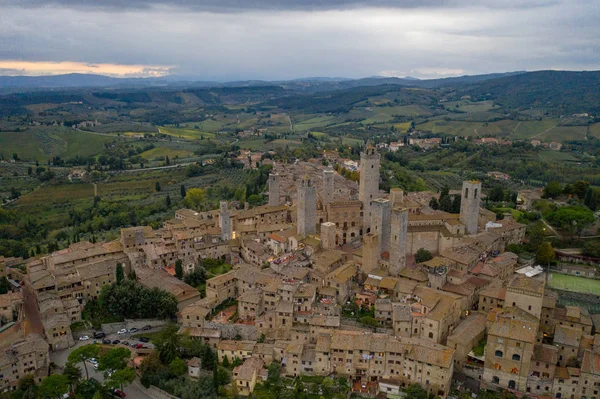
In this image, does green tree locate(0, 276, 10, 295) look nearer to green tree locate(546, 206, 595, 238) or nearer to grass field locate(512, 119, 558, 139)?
green tree locate(546, 206, 595, 238)

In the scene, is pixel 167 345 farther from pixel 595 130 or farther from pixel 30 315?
pixel 595 130

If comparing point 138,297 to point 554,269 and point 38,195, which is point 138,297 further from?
point 38,195

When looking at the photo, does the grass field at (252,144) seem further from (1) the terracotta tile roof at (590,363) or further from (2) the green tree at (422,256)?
(1) the terracotta tile roof at (590,363)

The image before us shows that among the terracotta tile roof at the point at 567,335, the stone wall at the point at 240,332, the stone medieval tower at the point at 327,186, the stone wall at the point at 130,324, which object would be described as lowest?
the stone wall at the point at 130,324

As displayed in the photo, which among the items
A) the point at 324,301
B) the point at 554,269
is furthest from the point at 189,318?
the point at 554,269

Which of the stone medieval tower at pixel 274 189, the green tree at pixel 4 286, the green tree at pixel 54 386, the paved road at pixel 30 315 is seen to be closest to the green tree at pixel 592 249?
the stone medieval tower at pixel 274 189
